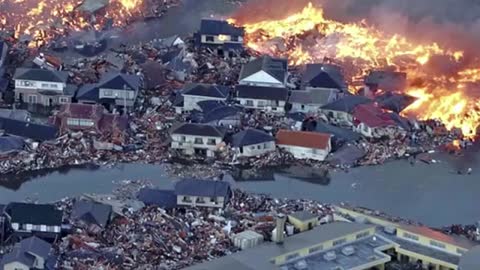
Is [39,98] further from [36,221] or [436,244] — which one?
[436,244]

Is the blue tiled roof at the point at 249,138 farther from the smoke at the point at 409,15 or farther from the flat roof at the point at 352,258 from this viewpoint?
the smoke at the point at 409,15

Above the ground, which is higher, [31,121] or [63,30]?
[63,30]

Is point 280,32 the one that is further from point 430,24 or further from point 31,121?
point 31,121

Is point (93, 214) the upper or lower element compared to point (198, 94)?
lower

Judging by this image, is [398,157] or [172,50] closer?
[398,157]

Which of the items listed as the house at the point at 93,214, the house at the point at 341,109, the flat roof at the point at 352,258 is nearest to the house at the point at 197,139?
the house at the point at 341,109

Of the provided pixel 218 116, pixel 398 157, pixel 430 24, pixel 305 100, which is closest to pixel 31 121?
pixel 218 116

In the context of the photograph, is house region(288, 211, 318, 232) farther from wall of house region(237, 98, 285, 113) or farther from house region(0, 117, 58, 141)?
house region(0, 117, 58, 141)

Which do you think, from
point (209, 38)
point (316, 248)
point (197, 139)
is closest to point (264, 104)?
point (197, 139)
